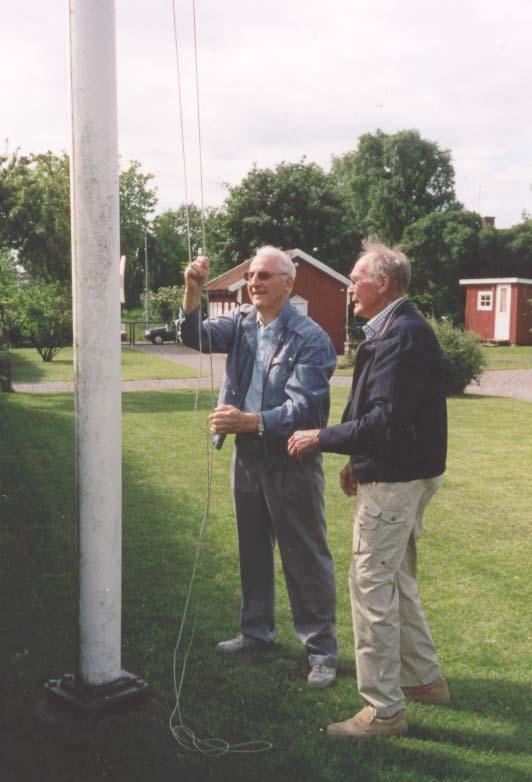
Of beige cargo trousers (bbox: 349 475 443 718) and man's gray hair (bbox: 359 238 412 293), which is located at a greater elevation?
man's gray hair (bbox: 359 238 412 293)

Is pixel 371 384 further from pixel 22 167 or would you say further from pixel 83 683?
pixel 22 167

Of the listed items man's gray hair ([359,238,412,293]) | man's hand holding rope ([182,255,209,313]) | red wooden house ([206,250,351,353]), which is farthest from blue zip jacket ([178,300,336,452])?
red wooden house ([206,250,351,353])

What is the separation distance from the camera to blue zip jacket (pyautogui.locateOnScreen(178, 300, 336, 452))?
4.18 m

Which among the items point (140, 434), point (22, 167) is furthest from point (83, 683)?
point (22, 167)

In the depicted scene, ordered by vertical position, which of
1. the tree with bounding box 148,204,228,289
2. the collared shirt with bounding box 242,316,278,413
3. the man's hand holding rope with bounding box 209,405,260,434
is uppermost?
the tree with bounding box 148,204,228,289

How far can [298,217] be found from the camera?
5469 cm

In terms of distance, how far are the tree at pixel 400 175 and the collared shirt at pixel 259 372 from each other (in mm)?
60847

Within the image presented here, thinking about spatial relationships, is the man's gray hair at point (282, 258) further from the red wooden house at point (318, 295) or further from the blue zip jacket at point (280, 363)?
the red wooden house at point (318, 295)

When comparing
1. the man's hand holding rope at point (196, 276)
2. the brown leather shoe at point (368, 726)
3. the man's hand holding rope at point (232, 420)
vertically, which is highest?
the man's hand holding rope at point (196, 276)

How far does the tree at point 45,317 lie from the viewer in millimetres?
21039

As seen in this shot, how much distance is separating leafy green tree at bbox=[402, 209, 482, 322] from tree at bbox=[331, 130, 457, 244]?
31.6 ft

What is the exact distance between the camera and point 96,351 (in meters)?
3.46

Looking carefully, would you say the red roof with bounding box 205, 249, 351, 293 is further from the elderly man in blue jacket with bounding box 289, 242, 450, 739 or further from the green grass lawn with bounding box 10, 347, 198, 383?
the elderly man in blue jacket with bounding box 289, 242, 450, 739

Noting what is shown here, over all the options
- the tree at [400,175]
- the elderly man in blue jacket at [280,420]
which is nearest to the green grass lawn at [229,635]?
the elderly man in blue jacket at [280,420]
